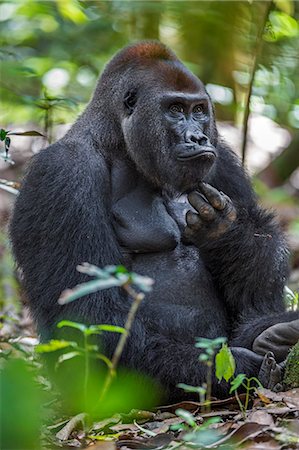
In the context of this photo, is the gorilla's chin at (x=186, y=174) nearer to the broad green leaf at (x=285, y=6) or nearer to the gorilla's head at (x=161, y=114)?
the gorilla's head at (x=161, y=114)

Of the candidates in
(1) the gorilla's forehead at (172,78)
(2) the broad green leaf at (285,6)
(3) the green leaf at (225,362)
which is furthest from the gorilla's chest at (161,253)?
(2) the broad green leaf at (285,6)

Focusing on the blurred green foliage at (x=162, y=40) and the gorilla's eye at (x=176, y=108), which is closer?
the gorilla's eye at (x=176, y=108)

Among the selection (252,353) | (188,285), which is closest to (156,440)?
(252,353)

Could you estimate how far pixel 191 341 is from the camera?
4246 mm

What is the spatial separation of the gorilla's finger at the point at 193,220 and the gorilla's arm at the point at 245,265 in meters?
0.05

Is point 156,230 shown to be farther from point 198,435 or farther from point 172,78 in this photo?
point 198,435

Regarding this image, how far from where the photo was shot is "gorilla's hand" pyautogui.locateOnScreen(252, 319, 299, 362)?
3830 mm

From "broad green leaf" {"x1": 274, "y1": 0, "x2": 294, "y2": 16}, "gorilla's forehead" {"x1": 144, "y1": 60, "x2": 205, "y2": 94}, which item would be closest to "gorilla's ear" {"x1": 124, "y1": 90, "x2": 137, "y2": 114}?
"gorilla's forehead" {"x1": 144, "y1": 60, "x2": 205, "y2": 94}

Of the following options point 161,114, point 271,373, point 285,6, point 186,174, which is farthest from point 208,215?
point 285,6

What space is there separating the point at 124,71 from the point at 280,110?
381cm

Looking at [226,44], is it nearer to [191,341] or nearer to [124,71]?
[124,71]

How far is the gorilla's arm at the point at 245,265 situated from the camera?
4.38 m

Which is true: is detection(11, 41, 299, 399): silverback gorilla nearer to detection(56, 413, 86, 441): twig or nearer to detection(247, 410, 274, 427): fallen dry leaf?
detection(56, 413, 86, 441): twig

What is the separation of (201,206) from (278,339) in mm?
795
